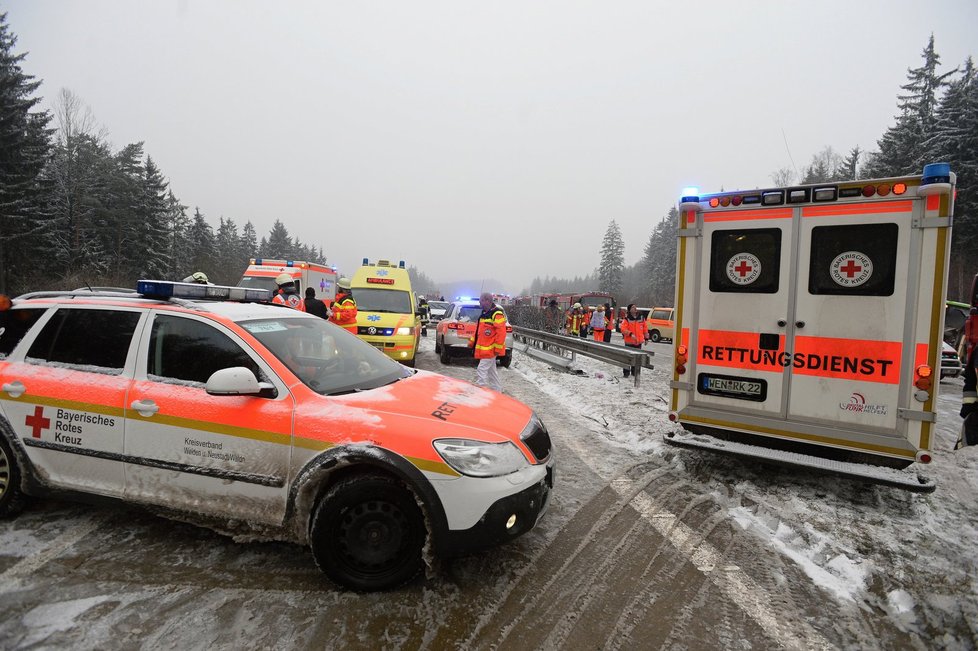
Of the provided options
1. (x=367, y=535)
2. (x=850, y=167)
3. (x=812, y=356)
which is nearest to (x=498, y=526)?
(x=367, y=535)

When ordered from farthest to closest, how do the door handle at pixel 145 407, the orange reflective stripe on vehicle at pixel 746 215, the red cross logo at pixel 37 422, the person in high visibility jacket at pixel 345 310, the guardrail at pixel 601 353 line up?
the person in high visibility jacket at pixel 345 310 → the guardrail at pixel 601 353 → the orange reflective stripe on vehicle at pixel 746 215 → the red cross logo at pixel 37 422 → the door handle at pixel 145 407

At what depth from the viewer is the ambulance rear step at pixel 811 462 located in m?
4.06

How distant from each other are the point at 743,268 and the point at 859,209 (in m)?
1.03

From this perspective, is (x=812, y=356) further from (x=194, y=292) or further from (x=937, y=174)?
(x=194, y=292)

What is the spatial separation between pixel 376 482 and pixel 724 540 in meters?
2.69

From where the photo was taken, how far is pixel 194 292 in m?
3.89

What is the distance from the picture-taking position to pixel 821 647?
260cm

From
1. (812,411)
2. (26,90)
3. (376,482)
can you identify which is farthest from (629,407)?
(26,90)

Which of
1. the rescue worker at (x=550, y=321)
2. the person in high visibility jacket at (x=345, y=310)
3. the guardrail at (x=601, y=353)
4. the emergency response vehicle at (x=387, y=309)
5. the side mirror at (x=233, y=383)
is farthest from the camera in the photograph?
the rescue worker at (x=550, y=321)

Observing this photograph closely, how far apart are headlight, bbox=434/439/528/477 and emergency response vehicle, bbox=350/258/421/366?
829 cm

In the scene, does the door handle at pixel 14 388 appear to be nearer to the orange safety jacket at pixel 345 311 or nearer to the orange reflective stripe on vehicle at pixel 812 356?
the orange reflective stripe on vehicle at pixel 812 356

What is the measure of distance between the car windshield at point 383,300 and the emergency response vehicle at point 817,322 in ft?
26.0

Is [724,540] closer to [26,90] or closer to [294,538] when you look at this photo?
[294,538]

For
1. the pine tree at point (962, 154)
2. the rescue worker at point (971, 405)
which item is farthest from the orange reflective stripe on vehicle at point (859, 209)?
the pine tree at point (962, 154)
